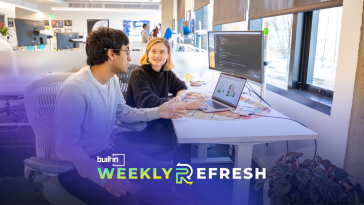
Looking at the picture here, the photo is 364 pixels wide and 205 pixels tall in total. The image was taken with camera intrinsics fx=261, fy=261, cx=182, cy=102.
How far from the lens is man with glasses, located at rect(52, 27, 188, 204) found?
1037 millimetres

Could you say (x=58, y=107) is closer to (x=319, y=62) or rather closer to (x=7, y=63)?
(x=319, y=62)

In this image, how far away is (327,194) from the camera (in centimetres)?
103

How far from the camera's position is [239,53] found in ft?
6.28

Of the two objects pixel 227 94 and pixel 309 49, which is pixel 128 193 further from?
pixel 309 49

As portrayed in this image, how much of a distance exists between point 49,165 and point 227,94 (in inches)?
48.9

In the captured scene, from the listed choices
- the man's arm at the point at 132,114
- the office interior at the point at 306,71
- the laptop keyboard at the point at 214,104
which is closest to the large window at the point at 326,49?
the office interior at the point at 306,71

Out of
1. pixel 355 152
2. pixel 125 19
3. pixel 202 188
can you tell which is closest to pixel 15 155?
pixel 202 188

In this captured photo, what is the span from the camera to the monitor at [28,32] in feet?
11.0

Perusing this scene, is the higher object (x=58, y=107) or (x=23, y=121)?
(x=58, y=107)

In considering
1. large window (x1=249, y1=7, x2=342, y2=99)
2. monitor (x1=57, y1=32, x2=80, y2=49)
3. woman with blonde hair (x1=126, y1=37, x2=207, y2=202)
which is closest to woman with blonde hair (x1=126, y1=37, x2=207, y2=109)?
woman with blonde hair (x1=126, y1=37, x2=207, y2=202)

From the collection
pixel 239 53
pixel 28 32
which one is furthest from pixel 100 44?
pixel 28 32

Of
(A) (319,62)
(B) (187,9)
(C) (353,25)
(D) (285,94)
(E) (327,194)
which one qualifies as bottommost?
(E) (327,194)

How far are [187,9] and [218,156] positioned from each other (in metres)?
4.41

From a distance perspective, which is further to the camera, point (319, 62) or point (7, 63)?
point (7, 63)
